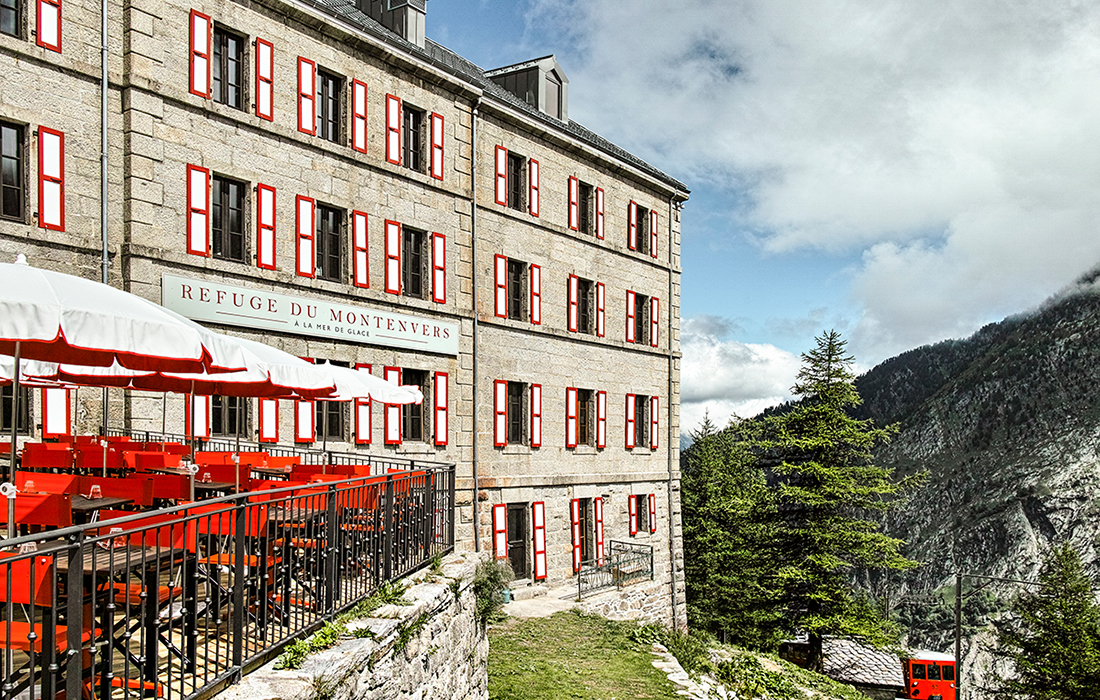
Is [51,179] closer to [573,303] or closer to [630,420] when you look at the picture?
[573,303]

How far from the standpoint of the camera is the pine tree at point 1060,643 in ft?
95.7

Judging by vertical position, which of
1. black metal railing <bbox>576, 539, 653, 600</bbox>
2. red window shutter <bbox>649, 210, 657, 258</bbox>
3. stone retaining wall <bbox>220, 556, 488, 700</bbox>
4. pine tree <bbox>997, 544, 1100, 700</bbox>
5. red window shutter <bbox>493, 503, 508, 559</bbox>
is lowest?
pine tree <bbox>997, 544, 1100, 700</bbox>

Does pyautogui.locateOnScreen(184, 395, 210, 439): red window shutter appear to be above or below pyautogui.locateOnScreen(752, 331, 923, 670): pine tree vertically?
above

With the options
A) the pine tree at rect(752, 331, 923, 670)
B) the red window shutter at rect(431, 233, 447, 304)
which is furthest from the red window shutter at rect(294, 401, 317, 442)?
the pine tree at rect(752, 331, 923, 670)

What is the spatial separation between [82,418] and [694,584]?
108ft

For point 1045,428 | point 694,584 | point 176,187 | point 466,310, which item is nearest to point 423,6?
point 466,310

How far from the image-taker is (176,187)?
15609 mm

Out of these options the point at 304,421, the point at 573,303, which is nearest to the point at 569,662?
the point at 304,421

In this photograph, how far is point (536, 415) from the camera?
23547 millimetres

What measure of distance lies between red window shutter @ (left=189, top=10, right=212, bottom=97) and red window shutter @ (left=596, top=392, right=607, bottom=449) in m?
13.7

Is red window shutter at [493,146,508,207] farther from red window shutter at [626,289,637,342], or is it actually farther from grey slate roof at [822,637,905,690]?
grey slate roof at [822,637,905,690]

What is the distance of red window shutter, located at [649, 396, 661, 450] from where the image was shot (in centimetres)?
2828

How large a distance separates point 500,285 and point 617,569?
893 centimetres

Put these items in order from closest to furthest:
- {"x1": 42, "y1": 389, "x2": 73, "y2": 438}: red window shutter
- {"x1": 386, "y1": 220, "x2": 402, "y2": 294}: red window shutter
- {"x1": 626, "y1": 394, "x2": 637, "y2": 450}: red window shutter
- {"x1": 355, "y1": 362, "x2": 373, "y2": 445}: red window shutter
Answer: {"x1": 42, "y1": 389, "x2": 73, "y2": 438}: red window shutter, {"x1": 355, "y1": 362, "x2": 373, "y2": 445}: red window shutter, {"x1": 386, "y1": 220, "x2": 402, "y2": 294}: red window shutter, {"x1": 626, "y1": 394, "x2": 637, "y2": 450}: red window shutter
